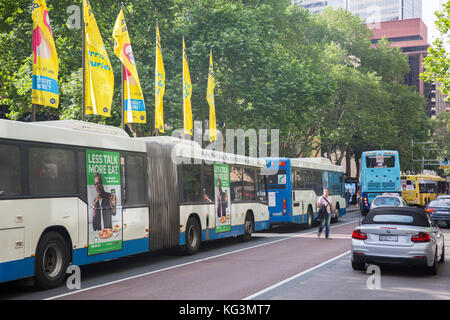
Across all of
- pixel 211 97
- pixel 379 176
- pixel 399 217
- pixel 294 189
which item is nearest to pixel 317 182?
pixel 294 189

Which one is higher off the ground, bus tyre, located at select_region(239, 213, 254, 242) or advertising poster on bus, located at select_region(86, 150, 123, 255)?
advertising poster on bus, located at select_region(86, 150, 123, 255)

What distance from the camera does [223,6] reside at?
2722cm

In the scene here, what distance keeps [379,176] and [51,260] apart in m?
31.1

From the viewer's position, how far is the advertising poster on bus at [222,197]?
1789 cm

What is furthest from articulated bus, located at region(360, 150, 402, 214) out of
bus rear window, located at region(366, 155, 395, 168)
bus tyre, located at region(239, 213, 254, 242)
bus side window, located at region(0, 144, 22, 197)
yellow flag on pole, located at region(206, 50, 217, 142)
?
bus side window, located at region(0, 144, 22, 197)

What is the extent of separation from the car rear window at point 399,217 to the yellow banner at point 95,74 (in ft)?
29.2

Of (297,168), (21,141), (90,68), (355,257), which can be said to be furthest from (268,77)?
(21,141)

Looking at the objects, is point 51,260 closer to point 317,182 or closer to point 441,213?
point 317,182

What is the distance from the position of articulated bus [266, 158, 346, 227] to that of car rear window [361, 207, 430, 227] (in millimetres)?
11809

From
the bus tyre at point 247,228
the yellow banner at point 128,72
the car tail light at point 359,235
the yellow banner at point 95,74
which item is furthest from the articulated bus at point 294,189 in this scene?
the car tail light at point 359,235

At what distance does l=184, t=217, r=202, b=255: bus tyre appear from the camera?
15781mm

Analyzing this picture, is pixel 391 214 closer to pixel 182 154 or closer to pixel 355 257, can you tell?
pixel 355 257

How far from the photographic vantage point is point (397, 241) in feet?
38.2

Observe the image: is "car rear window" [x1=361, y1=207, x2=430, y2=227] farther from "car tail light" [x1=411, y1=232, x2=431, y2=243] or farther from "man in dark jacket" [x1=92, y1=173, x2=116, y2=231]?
"man in dark jacket" [x1=92, y1=173, x2=116, y2=231]
